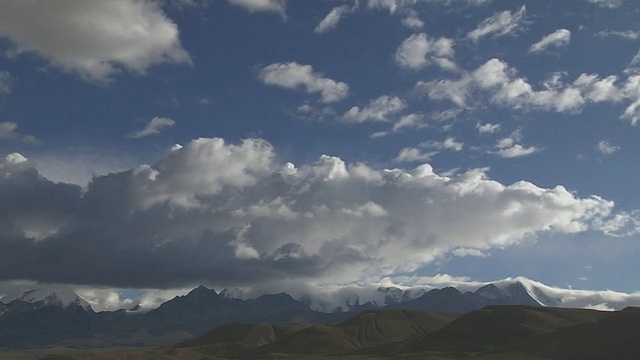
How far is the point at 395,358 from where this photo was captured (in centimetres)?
19850

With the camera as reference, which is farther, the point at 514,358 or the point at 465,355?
the point at 465,355

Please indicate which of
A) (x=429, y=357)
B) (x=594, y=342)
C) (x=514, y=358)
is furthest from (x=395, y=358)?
(x=594, y=342)

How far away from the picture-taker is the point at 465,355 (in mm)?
198500

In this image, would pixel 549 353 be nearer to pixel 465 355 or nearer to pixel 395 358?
pixel 465 355

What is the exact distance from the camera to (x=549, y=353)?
622 ft

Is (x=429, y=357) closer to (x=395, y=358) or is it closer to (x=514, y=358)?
(x=395, y=358)

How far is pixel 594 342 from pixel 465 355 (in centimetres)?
3536

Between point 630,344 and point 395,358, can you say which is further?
point 395,358

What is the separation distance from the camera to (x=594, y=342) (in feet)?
622

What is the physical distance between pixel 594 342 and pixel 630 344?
10033 mm

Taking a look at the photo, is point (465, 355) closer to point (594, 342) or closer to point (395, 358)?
point (395, 358)

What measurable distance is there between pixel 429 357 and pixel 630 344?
174 ft

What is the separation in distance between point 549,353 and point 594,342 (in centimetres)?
1279

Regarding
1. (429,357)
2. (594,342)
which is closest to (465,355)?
(429,357)
